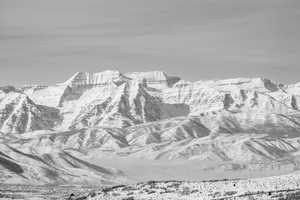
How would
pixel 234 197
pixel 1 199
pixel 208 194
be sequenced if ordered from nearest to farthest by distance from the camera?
pixel 234 197 < pixel 208 194 < pixel 1 199

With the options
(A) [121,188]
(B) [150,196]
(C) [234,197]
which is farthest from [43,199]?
(C) [234,197]

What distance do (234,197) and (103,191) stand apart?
24616 millimetres

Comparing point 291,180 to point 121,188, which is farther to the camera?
point 121,188

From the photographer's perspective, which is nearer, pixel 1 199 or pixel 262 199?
pixel 262 199

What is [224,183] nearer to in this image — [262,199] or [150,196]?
[150,196]

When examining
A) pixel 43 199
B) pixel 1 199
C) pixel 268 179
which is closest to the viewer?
pixel 268 179

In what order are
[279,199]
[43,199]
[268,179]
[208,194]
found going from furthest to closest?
1. [43,199]
2. [268,179]
3. [208,194]
4. [279,199]

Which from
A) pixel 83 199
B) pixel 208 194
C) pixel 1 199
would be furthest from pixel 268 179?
pixel 1 199

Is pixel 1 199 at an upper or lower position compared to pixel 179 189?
lower

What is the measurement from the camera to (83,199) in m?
96.9

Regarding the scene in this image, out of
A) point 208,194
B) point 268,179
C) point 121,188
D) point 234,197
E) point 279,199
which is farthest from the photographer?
point 121,188

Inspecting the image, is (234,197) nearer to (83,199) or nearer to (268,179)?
(268,179)

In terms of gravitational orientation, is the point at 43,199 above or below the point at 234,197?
below

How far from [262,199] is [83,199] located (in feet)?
96.4
